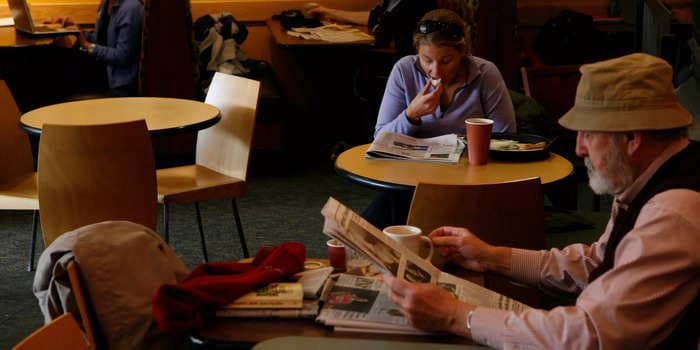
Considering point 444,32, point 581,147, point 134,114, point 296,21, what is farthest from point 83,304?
point 296,21

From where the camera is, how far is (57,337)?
1.36 m

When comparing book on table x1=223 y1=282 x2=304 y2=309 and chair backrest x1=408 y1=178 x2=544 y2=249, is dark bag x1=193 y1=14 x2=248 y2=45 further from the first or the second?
book on table x1=223 y1=282 x2=304 y2=309

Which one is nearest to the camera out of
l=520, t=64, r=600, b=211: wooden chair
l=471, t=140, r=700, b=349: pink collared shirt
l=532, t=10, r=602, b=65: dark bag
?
l=471, t=140, r=700, b=349: pink collared shirt

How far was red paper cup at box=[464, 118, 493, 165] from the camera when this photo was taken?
8.76 ft

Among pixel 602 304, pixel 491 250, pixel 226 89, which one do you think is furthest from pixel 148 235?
pixel 226 89

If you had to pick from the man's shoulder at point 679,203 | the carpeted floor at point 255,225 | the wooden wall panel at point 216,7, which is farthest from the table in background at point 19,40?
the man's shoulder at point 679,203

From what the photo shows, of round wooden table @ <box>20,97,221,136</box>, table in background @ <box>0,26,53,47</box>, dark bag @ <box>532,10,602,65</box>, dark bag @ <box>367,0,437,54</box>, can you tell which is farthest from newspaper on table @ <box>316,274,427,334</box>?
dark bag @ <box>532,10,602,65</box>

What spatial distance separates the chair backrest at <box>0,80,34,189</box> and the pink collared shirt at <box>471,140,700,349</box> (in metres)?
2.75

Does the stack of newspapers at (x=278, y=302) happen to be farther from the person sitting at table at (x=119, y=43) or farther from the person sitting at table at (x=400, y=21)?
the person sitting at table at (x=119, y=43)

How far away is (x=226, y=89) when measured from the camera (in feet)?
12.9

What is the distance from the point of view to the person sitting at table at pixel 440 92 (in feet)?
10.2

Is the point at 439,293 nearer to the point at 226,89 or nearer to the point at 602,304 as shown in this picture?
the point at 602,304

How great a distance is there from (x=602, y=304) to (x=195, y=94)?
399 centimetres

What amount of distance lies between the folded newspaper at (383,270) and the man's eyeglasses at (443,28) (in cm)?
145
